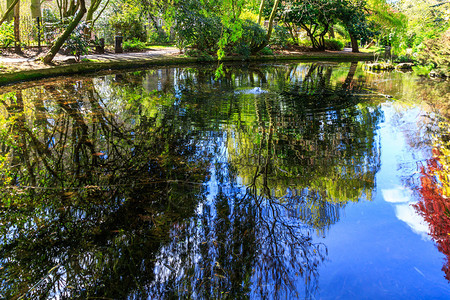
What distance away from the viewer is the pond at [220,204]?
8.46 feet

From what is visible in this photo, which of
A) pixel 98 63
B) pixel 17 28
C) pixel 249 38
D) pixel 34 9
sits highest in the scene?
pixel 34 9

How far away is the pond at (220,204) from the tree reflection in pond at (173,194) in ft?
0.05

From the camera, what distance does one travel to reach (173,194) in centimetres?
376

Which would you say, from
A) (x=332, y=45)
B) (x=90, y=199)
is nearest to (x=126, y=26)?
(x=332, y=45)

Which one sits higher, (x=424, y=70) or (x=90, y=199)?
(x=424, y=70)

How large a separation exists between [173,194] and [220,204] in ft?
1.82

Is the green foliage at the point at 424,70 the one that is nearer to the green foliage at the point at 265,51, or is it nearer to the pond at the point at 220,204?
the green foliage at the point at 265,51

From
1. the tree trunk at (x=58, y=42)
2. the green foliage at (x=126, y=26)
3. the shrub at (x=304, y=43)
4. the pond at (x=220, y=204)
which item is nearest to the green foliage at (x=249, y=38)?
the green foliage at (x=126, y=26)

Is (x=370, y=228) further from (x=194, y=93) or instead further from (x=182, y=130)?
(x=194, y=93)

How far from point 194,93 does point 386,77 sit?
921cm

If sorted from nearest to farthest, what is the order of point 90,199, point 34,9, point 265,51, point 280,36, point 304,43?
point 90,199 < point 34,9 < point 265,51 < point 280,36 < point 304,43

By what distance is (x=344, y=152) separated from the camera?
5.13 metres

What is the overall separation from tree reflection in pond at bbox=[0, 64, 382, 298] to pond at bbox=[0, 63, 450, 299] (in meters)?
0.02

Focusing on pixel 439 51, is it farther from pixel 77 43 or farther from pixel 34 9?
pixel 34 9
